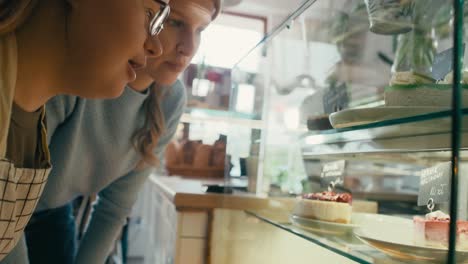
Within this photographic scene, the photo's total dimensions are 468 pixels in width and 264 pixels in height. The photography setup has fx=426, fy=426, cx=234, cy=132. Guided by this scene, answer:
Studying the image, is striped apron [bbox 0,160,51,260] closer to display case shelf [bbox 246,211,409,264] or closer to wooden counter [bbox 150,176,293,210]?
wooden counter [bbox 150,176,293,210]

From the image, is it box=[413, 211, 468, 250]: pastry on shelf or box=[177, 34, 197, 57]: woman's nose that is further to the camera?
box=[177, 34, 197, 57]: woman's nose

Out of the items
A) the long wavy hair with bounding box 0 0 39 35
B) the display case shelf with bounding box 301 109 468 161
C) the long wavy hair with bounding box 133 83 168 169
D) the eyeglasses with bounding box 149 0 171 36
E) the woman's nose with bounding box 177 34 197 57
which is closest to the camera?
the display case shelf with bounding box 301 109 468 161

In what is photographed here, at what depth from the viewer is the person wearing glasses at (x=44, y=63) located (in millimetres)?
650

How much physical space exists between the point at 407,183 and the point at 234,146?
1.31 metres

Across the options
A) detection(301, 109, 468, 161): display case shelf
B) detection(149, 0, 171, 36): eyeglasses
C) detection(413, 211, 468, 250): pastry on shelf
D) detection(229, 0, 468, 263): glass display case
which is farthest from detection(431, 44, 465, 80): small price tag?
detection(149, 0, 171, 36): eyeglasses

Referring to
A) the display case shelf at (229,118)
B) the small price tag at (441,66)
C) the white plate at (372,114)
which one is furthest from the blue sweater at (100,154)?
the small price tag at (441,66)

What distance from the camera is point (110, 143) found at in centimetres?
119

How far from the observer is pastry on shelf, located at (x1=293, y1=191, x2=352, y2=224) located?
2.85 ft

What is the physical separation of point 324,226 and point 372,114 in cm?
31

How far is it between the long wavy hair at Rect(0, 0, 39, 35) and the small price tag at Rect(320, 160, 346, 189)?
656 mm

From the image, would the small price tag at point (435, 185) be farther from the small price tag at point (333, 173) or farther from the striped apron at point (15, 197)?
the striped apron at point (15, 197)

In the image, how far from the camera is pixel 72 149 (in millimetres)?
1108

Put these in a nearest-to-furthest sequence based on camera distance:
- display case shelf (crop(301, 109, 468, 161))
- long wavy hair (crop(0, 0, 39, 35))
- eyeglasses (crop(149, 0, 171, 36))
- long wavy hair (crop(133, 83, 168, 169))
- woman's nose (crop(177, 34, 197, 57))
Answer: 1. display case shelf (crop(301, 109, 468, 161))
2. long wavy hair (crop(0, 0, 39, 35))
3. eyeglasses (crop(149, 0, 171, 36))
4. woman's nose (crop(177, 34, 197, 57))
5. long wavy hair (crop(133, 83, 168, 169))

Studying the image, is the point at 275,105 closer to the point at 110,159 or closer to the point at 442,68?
the point at 110,159
